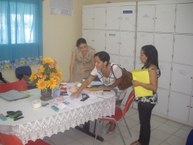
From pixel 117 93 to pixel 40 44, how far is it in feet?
8.27

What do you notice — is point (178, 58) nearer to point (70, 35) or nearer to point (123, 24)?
point (123, 24)

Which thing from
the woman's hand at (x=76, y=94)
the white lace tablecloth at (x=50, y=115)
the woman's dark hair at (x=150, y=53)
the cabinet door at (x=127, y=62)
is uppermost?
the woman's dark hair at (x=150, y=53)

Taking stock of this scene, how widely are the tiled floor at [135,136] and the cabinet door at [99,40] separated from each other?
6.27 feet

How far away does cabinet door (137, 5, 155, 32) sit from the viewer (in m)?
4.13

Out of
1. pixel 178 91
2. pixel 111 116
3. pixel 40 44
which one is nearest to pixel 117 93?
pixel 111 116

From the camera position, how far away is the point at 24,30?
4.61 metres

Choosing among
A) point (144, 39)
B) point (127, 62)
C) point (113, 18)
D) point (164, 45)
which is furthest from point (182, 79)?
point (113, 18)

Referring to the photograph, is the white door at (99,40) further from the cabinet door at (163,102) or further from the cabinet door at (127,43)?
the cabinet door at (163,102)

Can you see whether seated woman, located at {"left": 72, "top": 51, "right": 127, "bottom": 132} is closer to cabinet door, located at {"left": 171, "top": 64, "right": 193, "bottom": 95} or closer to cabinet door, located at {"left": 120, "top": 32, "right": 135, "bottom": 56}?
cabinet door, located at {"left": 171, "top": 64, "right": 193, "bottom": 95}

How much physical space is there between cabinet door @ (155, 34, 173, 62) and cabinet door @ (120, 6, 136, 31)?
0.62 metres

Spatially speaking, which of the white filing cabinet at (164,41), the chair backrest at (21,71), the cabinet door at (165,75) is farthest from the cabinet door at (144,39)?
the chair backrest at (21,71)

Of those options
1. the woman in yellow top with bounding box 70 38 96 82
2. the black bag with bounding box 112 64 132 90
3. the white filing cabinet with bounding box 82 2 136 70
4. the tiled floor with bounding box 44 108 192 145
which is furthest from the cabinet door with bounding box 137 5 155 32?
the tiled floor with bounding box 44 108 192 145

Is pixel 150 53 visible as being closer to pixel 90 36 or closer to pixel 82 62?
pixel 82 62

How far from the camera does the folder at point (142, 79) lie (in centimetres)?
271
